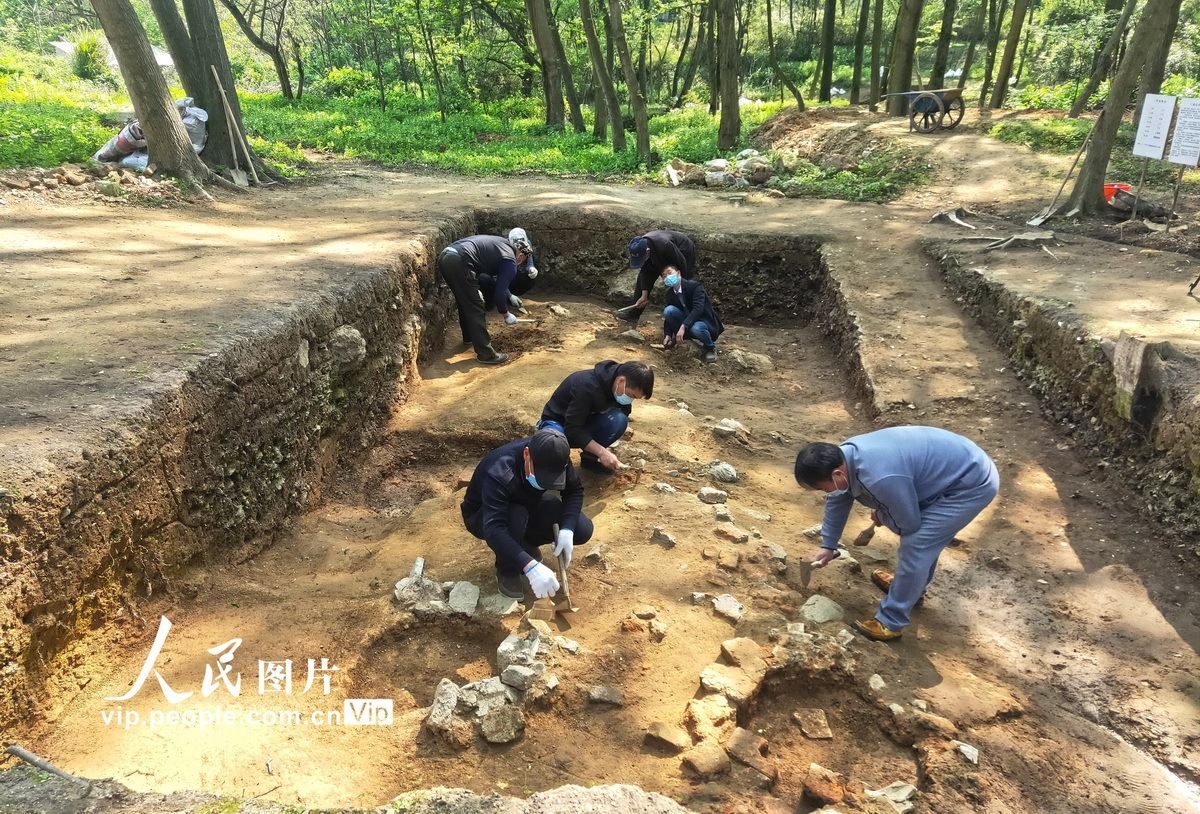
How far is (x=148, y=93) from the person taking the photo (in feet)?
26.9

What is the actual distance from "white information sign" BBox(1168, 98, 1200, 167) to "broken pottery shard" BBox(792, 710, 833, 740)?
7.25m

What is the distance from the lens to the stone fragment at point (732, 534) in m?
4.16

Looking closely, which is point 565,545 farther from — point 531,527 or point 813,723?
point 813,723

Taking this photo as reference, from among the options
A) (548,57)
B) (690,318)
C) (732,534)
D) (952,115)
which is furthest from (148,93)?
(952,115)

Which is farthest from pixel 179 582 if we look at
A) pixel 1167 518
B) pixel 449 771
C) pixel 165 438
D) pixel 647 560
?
pixel 1167 518

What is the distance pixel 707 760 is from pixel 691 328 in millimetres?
5325

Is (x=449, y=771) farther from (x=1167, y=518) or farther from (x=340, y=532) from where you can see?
(x=1167, y=518)

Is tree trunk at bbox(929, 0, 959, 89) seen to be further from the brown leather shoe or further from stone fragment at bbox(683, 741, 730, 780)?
stone fragment at bbox(683, 741, 730, 780)

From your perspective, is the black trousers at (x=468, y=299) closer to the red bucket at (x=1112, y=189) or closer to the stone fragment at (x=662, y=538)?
the stone fragment at (x=662, y=538)

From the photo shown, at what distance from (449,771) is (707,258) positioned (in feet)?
25.7

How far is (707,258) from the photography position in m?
9.44

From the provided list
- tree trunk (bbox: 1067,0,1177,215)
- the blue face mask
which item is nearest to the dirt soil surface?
the blue face mask

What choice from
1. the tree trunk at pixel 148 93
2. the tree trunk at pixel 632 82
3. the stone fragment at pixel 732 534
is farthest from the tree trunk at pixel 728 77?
the stone fragment at pixel 732 534

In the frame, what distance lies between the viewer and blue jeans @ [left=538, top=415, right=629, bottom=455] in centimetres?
504
